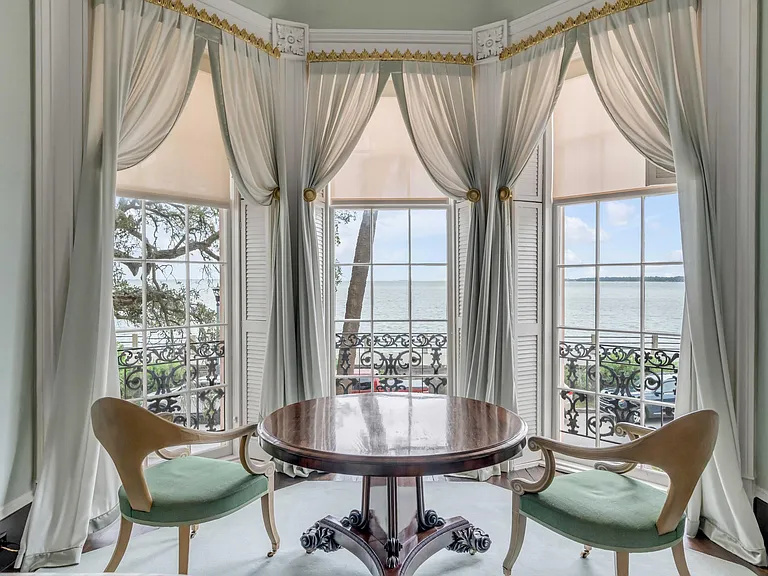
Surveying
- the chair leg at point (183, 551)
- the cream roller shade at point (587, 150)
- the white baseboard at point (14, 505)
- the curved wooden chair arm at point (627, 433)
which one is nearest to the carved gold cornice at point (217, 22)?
the cream roller shade at point (587, 150)

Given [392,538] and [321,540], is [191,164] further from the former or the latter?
[392,538]

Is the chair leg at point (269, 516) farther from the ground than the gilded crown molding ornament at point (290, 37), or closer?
closer

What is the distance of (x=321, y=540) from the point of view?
2.28 metres

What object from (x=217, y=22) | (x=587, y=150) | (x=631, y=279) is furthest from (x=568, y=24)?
(x=217, y=22)

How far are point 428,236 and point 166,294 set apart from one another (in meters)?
1.93

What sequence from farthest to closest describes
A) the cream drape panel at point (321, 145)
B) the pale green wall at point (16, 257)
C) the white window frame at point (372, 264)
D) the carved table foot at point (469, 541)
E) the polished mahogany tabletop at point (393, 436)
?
1. the white window frame at point (372, 264)
2. the cream drape panel at point (321, 145)
3. the carved table foot at point (469, 541)
4. the pale green wall at point (16, 257)
5. the polished mahogany tabletop at point (393, 436)

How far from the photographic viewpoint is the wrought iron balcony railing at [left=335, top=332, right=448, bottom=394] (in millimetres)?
3680

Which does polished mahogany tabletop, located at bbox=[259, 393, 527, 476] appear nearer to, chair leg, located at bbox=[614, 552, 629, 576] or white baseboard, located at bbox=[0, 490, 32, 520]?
chair leg, located at bbox=[614, 552, 629, 576]

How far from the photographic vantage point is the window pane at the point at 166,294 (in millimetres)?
3137

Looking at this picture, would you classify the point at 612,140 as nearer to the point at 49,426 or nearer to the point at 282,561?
the point at 282,561

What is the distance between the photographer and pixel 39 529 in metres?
2.24

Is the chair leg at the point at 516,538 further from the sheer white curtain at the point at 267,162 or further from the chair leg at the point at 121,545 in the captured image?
the sheer white curtain at the point at 267,162

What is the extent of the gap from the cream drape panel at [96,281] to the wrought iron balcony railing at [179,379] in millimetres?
481

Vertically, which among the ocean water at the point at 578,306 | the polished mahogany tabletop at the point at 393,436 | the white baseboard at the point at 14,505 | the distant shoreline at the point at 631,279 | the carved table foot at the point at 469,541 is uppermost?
the distant shoreline at the point at 631,279
